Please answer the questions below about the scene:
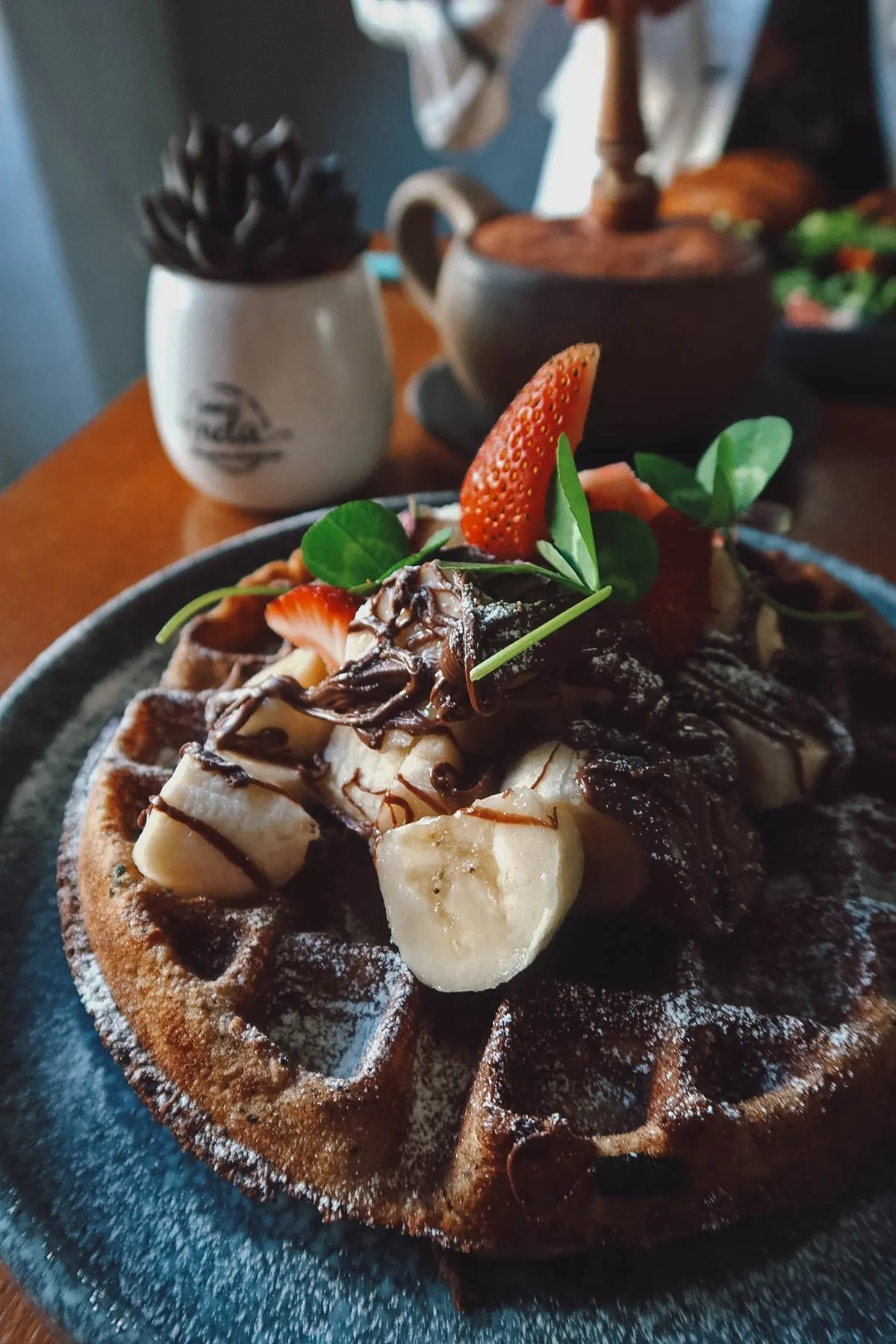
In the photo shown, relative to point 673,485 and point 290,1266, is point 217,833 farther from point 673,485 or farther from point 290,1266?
point 673,485

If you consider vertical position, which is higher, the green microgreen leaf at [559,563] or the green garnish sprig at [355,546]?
the green microgreen leaf at [559,563]

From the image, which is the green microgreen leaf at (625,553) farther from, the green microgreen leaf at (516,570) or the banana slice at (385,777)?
the banana slice at (385,777)

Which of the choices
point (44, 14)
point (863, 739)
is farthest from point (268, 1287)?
point (44, 14)

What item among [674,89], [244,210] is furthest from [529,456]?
[674,89]

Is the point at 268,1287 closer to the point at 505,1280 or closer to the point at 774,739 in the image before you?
the point at 505,1280

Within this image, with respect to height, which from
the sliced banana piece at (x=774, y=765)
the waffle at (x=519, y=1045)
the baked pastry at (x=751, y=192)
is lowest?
the baked pastry at (x=751, y=192)

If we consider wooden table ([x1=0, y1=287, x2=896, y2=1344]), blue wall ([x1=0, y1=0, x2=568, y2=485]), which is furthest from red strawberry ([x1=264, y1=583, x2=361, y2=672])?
blue wall ([x1=0, y1=0, x2=568, y2=485])

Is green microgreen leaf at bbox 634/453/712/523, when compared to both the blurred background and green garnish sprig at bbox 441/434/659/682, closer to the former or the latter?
green garnish sprig at bbox 441/434/659/682

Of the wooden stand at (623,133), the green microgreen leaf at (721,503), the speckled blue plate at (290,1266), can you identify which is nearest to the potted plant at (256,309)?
the wooden stand at (623,133)
